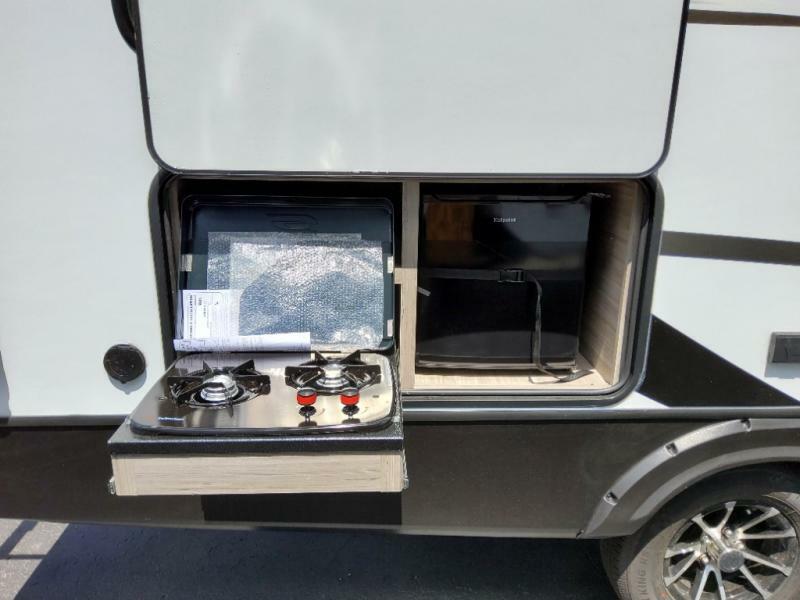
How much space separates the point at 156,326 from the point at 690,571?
1933 mm

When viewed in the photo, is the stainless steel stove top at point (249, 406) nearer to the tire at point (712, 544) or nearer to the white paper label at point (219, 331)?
the white paper label at point (219, 331)

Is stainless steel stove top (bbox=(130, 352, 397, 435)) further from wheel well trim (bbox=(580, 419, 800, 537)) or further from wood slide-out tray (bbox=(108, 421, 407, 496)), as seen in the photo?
wheel well trim (bbox=(580, 419, 800, 537))

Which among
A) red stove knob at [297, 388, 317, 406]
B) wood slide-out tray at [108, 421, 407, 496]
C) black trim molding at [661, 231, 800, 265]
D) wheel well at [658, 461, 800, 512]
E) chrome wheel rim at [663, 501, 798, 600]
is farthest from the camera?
chrome wheel rim at [663, 501, 798, 600]

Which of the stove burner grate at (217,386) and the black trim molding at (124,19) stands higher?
the black trim molding at (124,19)

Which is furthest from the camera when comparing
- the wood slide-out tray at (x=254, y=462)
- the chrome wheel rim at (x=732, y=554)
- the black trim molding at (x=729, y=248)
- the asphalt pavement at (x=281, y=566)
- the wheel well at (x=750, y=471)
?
the asphalt pavement at (x=281, y=566)

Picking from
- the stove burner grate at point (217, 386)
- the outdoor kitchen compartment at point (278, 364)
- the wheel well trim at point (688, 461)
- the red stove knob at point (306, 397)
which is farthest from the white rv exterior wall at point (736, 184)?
the stove burner grate at point (217, 386)

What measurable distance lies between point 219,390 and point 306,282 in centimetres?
45

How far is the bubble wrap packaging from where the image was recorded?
174cm

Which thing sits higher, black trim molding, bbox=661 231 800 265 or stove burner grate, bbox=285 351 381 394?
black trim molding, bbox=661 231 800 265

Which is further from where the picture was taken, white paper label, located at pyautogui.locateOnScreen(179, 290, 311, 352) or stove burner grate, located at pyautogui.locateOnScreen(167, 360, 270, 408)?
white paper label, located at pyautogui.locateOnScreen(179, 290, 311, 352)

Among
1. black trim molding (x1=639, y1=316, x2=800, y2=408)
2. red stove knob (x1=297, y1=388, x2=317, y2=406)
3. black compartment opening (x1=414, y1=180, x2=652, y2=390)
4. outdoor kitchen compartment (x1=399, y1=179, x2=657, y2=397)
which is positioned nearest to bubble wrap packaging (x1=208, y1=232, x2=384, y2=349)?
outdoor kitchen compartment (x1=399, y1=179, x2=657, y2=397)

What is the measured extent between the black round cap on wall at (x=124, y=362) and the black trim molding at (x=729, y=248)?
147 cm

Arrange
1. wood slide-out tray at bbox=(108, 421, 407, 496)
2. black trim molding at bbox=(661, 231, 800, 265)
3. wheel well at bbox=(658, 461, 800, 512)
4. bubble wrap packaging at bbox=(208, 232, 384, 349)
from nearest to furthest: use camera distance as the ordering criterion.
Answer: wood slide-out tray at bbox=(108, 421, 407, 496), black trim molding at bbox=(661, 231, 800, 265), bubble wrap packaging at bbox=(208, 232, 384, 349), wheel well at bbox=(658, 461, 800, 512)

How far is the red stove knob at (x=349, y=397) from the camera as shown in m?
1.40
